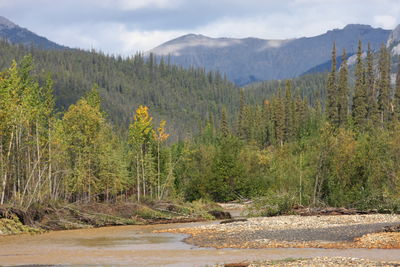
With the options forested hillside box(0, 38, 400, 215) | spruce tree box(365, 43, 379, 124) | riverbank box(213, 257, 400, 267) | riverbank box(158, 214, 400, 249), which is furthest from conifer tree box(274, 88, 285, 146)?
riverbank box(213, 257, 400, 267)

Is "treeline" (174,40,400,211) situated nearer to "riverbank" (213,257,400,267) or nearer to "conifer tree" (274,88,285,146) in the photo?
"conifer tree" (274,88,285,146)

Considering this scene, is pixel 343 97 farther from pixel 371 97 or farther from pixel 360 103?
pixel 360 103

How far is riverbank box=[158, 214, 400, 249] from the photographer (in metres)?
29.0

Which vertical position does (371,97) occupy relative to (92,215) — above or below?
above

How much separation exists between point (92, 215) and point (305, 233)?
69.4ft

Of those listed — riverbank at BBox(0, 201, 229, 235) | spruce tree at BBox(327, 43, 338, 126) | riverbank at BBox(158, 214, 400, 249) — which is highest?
spruce tree at BBox(327, 43, 338, 126)

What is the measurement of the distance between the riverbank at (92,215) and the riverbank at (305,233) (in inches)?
Result: 352

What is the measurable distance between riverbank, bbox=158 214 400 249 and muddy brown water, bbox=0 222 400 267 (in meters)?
1.49

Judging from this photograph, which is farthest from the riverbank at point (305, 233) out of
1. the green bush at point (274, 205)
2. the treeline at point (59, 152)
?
the treeline at point (59, 152)

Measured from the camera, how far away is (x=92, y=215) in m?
47.2

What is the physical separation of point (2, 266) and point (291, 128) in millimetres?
110786

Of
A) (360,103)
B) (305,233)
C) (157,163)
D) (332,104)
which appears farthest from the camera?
(332,104)

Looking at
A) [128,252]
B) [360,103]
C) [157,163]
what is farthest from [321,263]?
[360,103]

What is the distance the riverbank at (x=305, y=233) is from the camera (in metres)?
29.0
